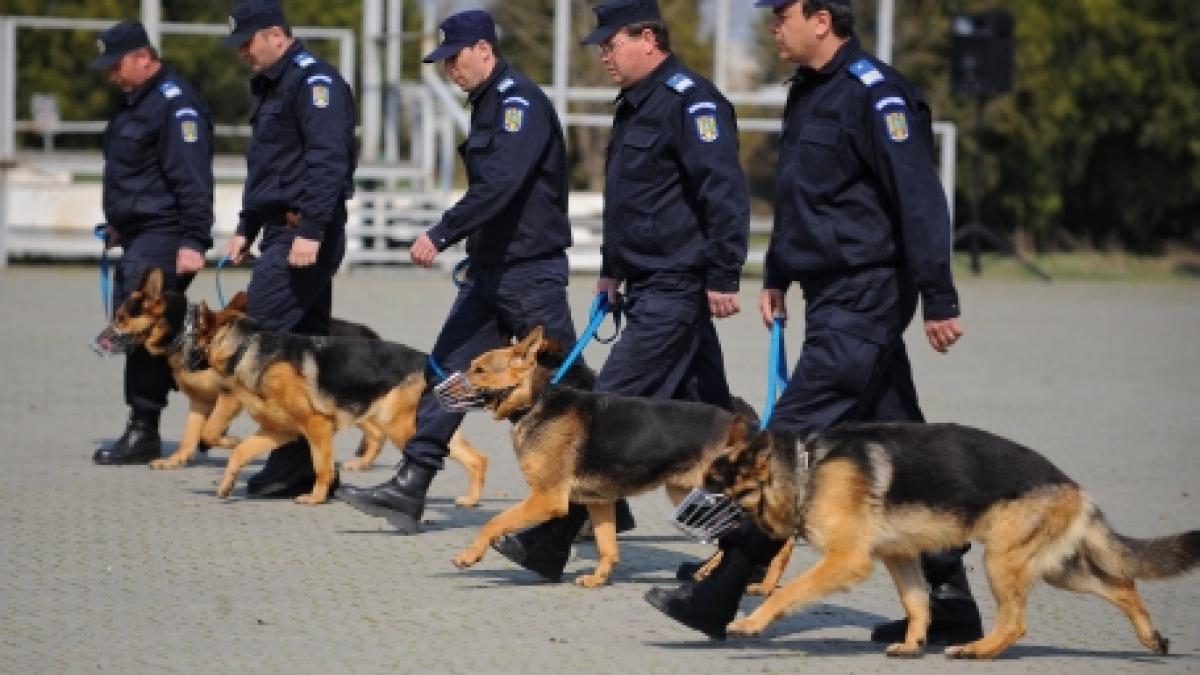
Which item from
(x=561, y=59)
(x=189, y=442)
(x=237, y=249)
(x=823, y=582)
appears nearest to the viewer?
(x=823, y=582)

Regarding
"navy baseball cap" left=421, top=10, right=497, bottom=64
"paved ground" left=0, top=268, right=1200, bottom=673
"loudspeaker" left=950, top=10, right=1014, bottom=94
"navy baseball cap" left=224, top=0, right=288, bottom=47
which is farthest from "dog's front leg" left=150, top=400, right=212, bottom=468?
"loudspeaker" left=950, top=10, right=1014, bottom=94

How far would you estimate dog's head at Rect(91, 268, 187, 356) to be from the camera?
9.50m

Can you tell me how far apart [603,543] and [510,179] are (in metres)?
1.45

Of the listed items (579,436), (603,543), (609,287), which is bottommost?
(603,543)

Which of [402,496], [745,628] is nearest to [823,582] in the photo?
[745,628]

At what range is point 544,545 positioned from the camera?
7547 millimetres

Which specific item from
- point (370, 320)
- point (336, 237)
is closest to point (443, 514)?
point (336, 237)

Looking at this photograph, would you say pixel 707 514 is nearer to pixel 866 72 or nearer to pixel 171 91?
pixel 866 72

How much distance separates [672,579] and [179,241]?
3.66 metres

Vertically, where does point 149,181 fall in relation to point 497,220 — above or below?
below

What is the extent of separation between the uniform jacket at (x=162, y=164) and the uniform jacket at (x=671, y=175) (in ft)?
10.4

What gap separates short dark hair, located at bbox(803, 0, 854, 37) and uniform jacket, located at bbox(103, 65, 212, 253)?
4487 mm

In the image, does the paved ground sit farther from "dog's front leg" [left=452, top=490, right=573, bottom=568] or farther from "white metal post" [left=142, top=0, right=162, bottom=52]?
"white metal post" [left=142, top=0, right=162, bottom=52]

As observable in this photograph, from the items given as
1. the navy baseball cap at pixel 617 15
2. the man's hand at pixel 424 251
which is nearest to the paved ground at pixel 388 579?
the man's hand at pixel 424 251
